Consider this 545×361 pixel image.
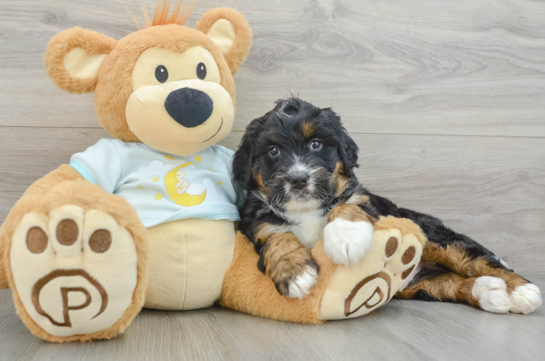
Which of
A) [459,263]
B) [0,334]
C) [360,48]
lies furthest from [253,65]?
[0,334]

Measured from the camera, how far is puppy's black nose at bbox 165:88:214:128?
1.45m

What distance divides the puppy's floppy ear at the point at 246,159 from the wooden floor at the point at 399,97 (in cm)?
47

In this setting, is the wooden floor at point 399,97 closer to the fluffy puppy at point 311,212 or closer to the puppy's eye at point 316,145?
the fluffy puppy at point 311,212

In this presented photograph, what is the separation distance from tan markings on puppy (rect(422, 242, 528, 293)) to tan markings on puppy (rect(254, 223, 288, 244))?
0.72m

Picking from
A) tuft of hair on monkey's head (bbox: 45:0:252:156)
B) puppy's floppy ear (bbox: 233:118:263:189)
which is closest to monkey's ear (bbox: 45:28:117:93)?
tuft of hair on monkey's head (bbox: 45:0:252:156)

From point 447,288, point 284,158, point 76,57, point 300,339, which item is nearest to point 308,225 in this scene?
point 284,158

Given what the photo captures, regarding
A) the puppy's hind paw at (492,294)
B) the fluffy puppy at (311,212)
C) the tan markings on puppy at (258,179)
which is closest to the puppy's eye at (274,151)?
the fluffy puppy at (311,212)

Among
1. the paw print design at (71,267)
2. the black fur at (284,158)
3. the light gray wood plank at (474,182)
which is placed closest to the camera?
the paw print design at (71,267)

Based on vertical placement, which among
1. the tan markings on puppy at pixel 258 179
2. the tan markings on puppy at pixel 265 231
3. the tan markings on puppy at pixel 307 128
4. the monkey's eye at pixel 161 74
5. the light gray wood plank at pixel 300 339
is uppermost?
the monkey's eye at pixel 161 74

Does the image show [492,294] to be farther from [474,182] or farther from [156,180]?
[156,180]

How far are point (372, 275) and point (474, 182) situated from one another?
1.40m

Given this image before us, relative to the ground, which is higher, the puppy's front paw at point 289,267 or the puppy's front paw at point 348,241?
the puppy's front paw at point 348,241

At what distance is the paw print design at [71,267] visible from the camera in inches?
41.9

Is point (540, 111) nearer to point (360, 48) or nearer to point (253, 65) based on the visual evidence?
point (360, 48)
